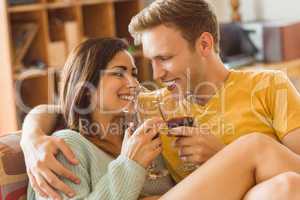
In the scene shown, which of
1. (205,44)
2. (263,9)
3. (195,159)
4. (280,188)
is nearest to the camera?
(280,188)

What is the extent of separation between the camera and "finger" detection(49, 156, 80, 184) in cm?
155

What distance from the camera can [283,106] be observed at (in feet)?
6.00

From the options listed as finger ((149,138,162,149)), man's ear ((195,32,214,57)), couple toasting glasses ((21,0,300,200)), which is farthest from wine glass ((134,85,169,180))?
man's ear ((195,32,214,57))

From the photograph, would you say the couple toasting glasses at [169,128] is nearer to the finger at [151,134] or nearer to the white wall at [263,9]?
the finger at [151,134]

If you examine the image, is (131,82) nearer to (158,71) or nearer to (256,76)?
(158,71)

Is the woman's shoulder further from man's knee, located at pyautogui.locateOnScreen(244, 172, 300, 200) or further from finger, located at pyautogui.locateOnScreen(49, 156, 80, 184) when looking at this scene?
man's knee, located at pyautogui.locateOnScreen(244, 172, 300, 200)

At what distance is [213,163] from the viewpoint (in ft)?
5.37

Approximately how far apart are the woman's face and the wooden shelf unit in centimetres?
162

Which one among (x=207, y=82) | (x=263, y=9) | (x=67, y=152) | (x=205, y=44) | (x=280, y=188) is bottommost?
(x=280, y=188)

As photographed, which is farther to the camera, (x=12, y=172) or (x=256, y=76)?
(x=256, y=76)

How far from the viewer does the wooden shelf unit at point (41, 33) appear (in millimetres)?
3332

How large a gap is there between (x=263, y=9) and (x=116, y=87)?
2.74m

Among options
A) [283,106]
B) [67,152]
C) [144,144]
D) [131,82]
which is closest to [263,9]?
[283,106]

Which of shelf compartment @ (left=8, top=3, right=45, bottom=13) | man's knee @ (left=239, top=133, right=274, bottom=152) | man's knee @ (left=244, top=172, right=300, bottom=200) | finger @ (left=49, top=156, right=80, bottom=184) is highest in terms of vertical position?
shelf compartment @ (left=8, top=3, right=45, bottom=13)
